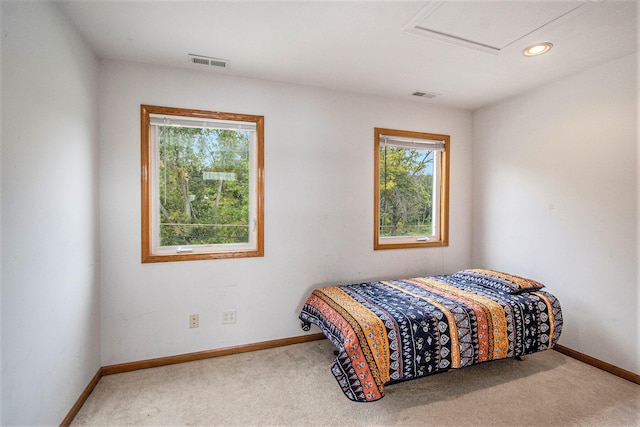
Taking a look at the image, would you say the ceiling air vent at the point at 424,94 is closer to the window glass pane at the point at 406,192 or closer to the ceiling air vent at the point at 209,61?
the window glass pane at the point at 406,192

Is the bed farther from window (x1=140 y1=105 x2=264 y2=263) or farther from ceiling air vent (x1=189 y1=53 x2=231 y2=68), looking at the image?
ceiling air vent (x1=189 y1=53 x2=231 y2=68)

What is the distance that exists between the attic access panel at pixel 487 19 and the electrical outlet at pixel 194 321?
2.65 meters

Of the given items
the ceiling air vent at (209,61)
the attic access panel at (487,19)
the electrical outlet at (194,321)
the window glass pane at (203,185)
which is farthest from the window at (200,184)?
the attic access panel at (487,19)

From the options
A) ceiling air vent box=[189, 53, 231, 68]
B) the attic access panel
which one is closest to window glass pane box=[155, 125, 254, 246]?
ceiling air vent box=[189, 53, 231, 68]

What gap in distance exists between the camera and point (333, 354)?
267 centimetres

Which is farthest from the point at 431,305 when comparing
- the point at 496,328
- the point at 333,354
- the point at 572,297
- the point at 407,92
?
the point at 407,92

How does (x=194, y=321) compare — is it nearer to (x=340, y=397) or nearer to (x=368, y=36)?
(x=340, y=397)

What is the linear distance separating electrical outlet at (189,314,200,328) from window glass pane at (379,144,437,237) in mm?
1951

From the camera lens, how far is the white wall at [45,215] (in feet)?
4.28

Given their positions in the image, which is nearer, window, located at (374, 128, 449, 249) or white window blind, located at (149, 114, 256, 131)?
white window blind, located at (149, 114, 256, 131)

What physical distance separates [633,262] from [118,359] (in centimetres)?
396

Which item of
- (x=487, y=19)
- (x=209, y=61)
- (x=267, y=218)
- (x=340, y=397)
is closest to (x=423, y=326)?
(x=340, y=397)

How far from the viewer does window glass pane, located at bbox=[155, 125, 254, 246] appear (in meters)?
2.58

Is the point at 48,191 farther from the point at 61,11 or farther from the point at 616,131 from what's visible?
the point at 616,131
